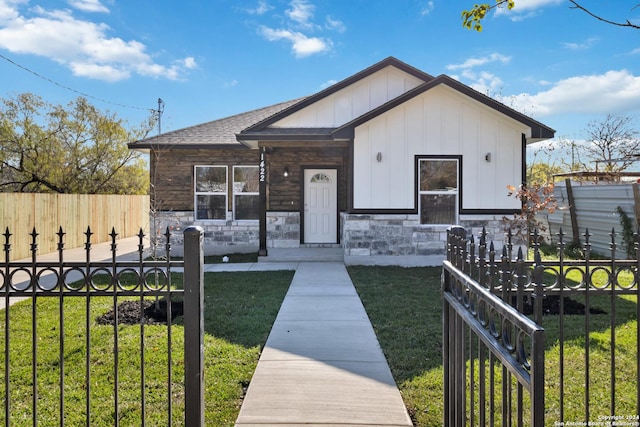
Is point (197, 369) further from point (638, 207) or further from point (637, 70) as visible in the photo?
point (638, 207)

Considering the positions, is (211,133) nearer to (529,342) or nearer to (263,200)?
(263,200)

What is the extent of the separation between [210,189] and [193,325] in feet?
35.2

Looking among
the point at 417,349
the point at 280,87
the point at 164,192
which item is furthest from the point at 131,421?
the point at 280,87

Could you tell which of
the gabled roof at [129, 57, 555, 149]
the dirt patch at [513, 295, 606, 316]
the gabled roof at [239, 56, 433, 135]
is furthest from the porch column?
the dirt patch at [513, 295, 606, 316]

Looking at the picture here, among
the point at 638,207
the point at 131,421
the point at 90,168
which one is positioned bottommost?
the point at 131,421

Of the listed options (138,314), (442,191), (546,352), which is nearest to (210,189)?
(442,191)

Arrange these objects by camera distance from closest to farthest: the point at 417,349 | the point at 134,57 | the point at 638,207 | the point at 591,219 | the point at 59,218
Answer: the point at 417,349 → the point at 638,207 → the point at 591,219 → the point at 59,218 → the point at 134,57

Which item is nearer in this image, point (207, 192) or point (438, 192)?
point (438, 192)

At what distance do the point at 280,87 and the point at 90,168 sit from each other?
397 inches

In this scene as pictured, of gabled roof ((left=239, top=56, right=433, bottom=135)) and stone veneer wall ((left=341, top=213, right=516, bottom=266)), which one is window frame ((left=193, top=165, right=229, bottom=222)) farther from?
stone veneer wall ((left=341, top=213, right=516, bottom=266))

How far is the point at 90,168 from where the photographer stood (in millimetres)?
20219

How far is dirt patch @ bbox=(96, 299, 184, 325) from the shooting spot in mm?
5551

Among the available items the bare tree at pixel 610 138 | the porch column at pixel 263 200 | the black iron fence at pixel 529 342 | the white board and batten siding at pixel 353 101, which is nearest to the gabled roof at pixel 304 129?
the white board and batten siding at pixel 353 101

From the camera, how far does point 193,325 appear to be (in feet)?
8.58
